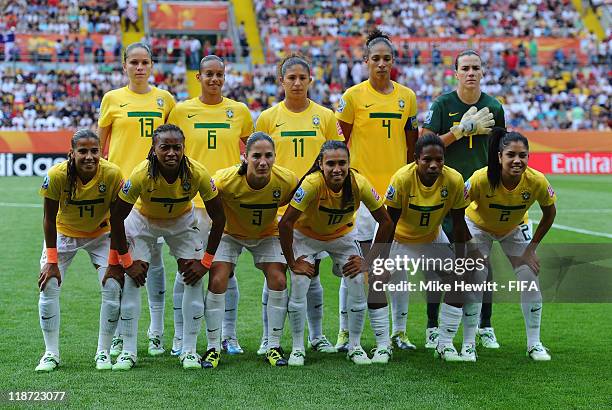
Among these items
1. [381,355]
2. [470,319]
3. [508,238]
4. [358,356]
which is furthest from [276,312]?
[508,238]

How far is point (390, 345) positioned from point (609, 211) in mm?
11905

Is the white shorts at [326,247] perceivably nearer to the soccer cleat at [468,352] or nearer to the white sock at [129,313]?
the soccer cleat at [468,352]

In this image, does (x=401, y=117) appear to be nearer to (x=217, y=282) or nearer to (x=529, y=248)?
(x=529, y=248)

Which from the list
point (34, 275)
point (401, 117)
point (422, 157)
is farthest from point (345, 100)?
point (34, 275)

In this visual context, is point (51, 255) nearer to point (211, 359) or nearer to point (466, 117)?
point (211, 359)

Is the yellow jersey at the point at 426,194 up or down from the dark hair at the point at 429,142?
down

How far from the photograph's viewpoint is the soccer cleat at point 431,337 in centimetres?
744

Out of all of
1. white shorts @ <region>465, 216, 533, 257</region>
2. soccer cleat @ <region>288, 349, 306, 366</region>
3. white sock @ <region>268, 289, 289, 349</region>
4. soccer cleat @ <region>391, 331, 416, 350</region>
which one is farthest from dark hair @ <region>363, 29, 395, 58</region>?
soccer cleat @ <region>288, 349, 306, 366</region>

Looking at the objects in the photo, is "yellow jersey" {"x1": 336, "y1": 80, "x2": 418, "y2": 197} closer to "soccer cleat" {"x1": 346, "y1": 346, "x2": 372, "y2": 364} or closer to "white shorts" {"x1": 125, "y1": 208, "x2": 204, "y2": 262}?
"soccer cleat" {"x1": 346, "y1": 346, "x2": 372, "y2": 364}

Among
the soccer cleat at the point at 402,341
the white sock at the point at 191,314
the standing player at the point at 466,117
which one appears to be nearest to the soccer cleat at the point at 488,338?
the standing player at the point at 466,117

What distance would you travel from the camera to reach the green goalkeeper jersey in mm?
7367

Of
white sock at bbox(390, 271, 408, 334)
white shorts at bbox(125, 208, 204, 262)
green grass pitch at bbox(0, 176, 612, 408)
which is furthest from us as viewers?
white sock at bbox(390, 271, 408, 334)

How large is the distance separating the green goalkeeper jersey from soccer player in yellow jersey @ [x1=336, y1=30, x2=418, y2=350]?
0.24 metres

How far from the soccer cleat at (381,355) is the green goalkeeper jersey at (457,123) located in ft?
5.18
